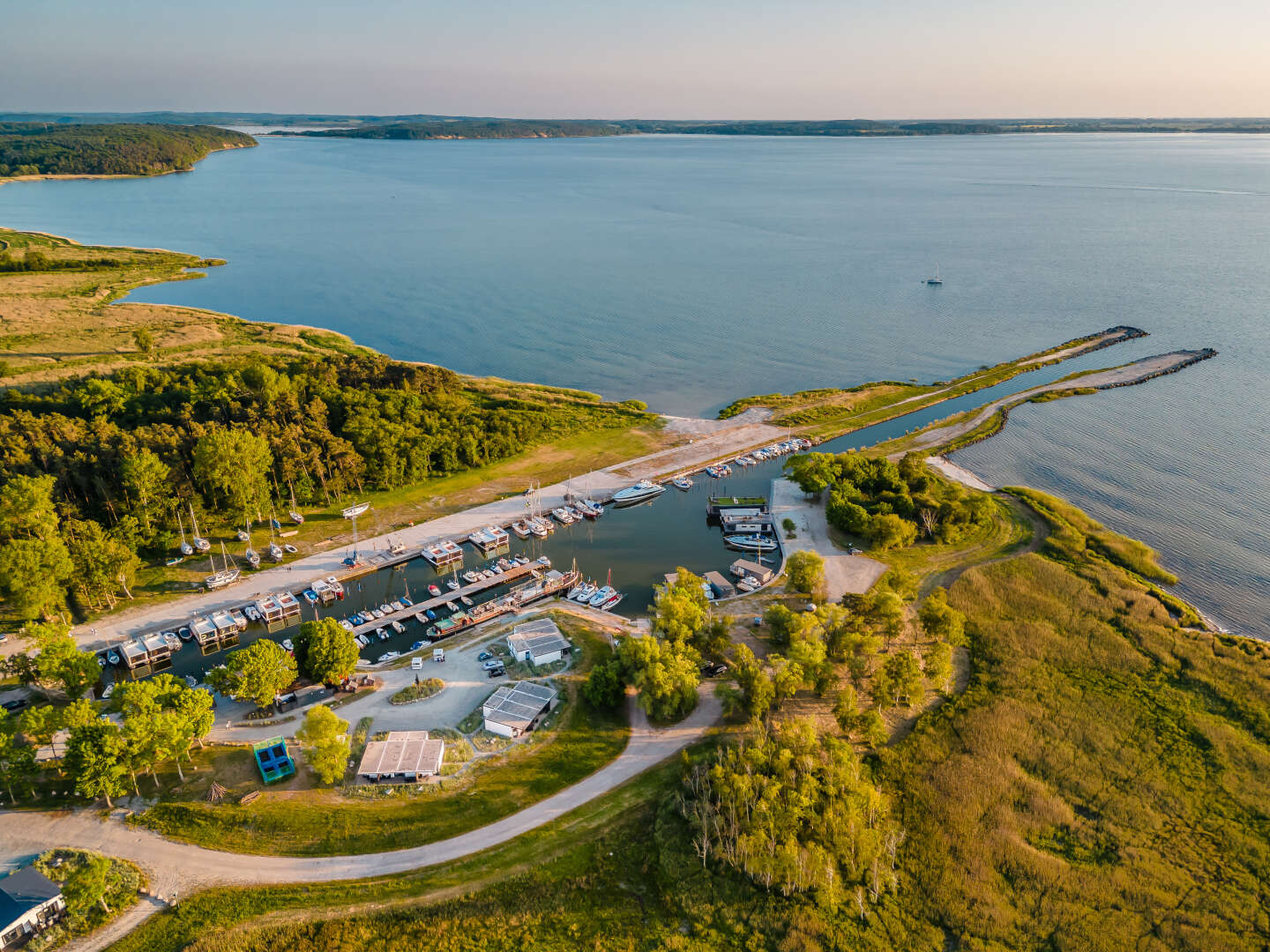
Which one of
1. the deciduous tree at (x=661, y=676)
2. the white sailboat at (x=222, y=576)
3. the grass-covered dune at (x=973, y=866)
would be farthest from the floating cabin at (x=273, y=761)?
the white sailboat at (x=222, y=576)

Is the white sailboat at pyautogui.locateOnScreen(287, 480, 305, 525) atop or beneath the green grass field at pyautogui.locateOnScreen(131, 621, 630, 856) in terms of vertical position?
atop

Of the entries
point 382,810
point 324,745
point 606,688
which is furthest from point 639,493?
point 382,810

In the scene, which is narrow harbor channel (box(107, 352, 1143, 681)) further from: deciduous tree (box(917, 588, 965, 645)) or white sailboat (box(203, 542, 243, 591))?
deciduous tree (box(917, 588, 965, 645))

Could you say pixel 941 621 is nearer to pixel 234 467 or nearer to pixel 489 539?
Answer: pixel 489 539

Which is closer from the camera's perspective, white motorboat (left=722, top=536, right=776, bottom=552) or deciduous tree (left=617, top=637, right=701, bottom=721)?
deciduous tree (left=617, top=637, right=701, bottom=721)

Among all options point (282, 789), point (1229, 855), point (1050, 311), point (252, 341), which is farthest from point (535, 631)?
point (1050, 311)

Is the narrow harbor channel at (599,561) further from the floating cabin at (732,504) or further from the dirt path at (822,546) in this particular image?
the dirt path at (822,546)

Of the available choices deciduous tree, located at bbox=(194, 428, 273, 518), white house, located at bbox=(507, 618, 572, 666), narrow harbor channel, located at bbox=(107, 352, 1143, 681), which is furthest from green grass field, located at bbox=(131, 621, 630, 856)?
deciduous tree, located at bbox=(194, 428, 273, 518)
